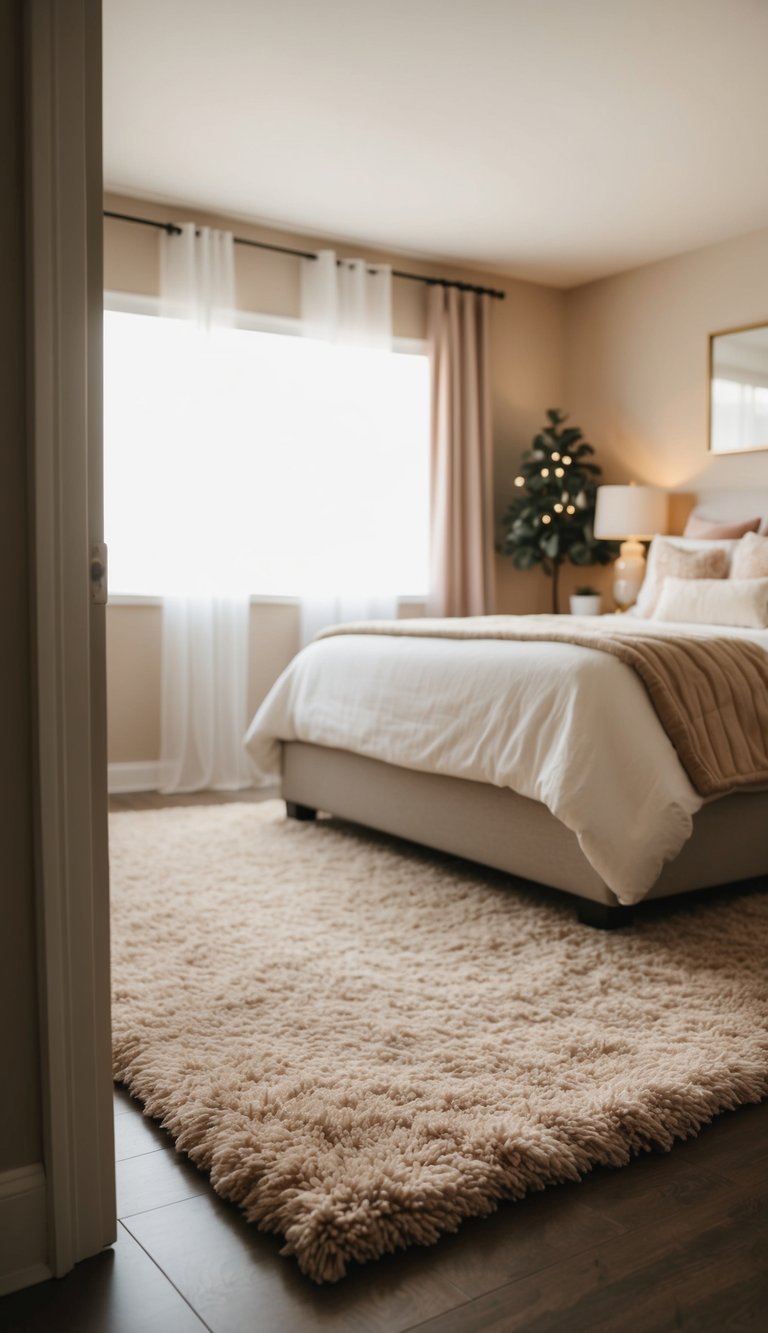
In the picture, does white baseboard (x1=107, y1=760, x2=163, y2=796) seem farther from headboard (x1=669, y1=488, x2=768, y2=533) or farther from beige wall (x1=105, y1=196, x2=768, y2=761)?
headboard (x1=669, y1=488, x2=768, y2=533)

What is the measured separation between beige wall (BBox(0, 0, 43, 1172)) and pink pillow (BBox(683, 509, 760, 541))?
414cm

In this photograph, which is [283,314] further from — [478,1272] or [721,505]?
[478,1272]

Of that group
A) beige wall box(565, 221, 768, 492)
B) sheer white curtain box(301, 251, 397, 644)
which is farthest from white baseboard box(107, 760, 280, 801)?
beige wall box(565, 221, 768, 492)

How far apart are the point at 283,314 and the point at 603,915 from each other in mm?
3626

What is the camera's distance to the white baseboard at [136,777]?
15.9 ft

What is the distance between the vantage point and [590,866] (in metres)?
A: 2.63

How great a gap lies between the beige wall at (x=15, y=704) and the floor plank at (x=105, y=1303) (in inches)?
6.2

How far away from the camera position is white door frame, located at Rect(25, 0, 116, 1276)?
1.30 meters

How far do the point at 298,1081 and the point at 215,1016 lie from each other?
37 centimetres

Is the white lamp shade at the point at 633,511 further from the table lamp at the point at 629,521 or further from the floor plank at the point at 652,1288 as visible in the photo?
the floor plank at the point at 652,1288

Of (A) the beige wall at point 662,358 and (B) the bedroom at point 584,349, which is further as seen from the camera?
(A) the beige wall at point 662,358

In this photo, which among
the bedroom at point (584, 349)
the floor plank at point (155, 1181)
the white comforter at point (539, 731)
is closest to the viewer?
the bedroom at point (584, 349)

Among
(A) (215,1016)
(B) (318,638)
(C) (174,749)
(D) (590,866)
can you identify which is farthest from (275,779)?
(A) (215,1016)

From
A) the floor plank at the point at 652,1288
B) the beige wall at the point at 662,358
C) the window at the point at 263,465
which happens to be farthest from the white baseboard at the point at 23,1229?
the beige wall at the point at 662,358
